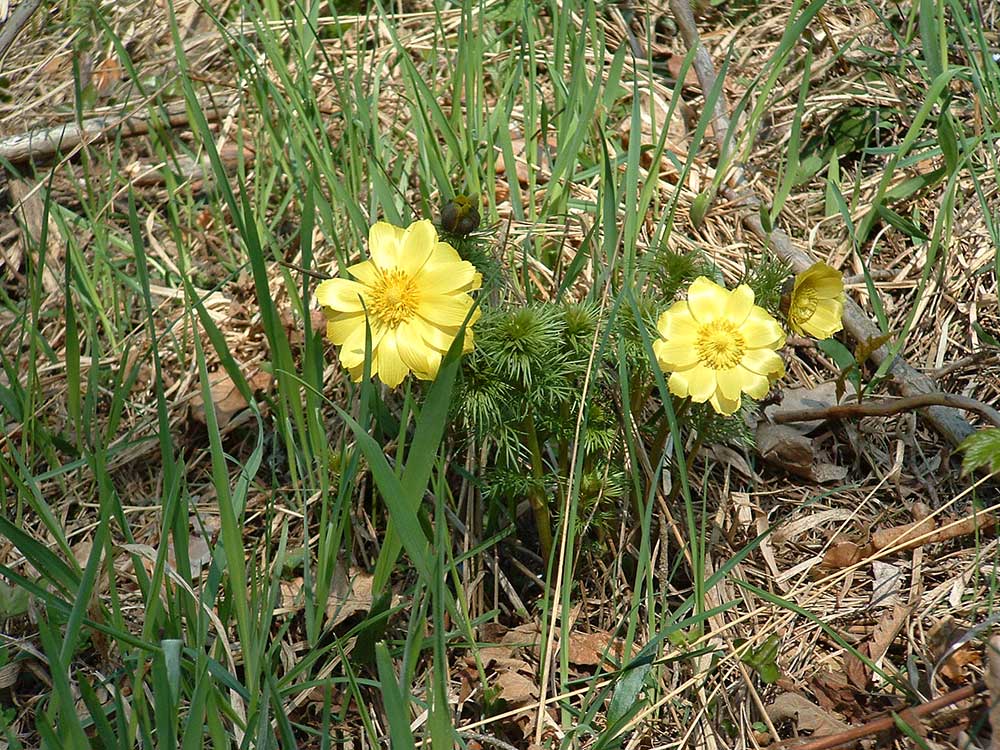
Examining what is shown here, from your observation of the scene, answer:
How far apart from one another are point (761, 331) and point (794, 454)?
508mm

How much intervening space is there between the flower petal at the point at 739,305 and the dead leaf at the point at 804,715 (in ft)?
1.79

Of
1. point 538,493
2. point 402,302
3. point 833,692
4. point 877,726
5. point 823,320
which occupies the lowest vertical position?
point 833,692

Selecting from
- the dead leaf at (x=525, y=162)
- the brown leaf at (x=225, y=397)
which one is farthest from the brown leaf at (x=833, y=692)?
the dead leaf at (x=525, y=162)

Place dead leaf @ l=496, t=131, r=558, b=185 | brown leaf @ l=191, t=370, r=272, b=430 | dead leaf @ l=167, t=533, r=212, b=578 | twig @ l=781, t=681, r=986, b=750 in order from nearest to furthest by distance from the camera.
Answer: twig @ l=781, t=681, r=986, b=750 → dead leaf @ l=167, t=533, r=212, b=578 → brown leaf @ l=191, t=370, r=272, b=430 → dead leaf @ l=496, t=131, r=558, b=185

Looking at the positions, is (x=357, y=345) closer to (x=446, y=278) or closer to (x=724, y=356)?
(x=446, y=278)

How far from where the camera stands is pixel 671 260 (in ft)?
4.82

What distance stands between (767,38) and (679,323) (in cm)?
166

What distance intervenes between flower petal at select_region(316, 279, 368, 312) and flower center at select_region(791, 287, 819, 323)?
60 cm

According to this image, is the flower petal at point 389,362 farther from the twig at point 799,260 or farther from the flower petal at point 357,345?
the twig at point 799,260

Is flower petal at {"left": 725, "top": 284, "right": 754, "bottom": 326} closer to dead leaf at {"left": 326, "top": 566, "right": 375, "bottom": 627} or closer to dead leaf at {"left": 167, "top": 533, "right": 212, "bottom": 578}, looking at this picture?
dead leaf at {"left": 326, "top": 566, "right": 375, "bottom": 627}

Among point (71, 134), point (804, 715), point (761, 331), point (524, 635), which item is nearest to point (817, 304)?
point (761, 331)

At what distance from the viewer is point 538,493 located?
4.85 feet

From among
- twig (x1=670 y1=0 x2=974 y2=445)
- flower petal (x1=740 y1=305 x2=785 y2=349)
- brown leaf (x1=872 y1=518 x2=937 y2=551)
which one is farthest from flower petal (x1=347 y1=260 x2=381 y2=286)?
brown leaf (x1=872 y1=518 x2=937 y2=551)

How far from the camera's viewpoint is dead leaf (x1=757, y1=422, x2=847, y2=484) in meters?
1.74
